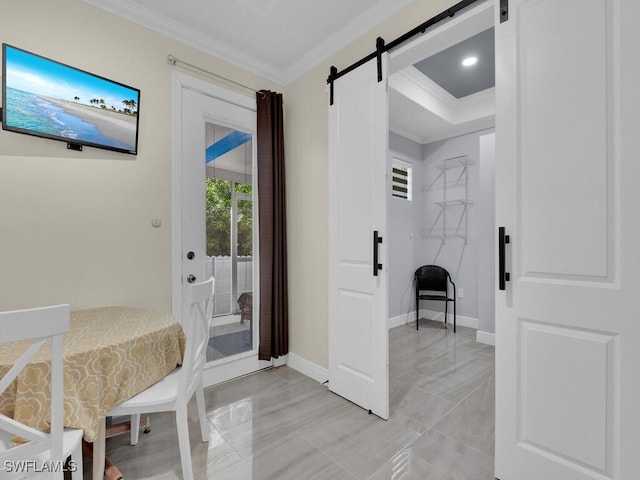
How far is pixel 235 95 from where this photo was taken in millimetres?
2725

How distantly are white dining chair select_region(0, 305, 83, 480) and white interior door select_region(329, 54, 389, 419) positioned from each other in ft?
5.54

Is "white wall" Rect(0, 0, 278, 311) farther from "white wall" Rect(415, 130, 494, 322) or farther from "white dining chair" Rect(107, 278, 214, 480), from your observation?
"white wall" Rect(415, 130, 494, 322)

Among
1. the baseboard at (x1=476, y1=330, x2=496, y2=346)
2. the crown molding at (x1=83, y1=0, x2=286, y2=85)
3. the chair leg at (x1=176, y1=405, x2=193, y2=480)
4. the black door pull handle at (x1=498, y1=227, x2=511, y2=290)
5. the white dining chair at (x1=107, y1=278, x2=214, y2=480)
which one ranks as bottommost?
the baseboard at (x1=476, y1=330, x2=496, y2=346)

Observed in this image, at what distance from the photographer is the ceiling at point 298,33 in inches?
80.5

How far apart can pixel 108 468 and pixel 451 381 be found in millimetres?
2481

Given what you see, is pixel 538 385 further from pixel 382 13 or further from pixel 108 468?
pixel 382 13

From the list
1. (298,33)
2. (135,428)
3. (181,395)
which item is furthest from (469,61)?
(135,428)

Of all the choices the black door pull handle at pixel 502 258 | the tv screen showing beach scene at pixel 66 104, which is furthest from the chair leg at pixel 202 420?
the black door pull handle at pixel 502 258

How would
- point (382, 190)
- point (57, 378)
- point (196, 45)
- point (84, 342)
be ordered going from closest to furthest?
1. point (57, 378)
2. point (84, 342)
3. point (382, 190)
4. point (196, 45)

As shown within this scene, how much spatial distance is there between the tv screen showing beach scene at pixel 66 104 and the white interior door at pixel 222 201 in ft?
1.19

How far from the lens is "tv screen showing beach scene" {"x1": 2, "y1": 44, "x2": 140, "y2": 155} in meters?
1.71

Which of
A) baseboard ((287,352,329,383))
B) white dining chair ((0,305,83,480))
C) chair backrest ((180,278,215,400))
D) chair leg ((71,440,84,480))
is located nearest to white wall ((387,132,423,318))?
baseboard ((287,352,329,383))

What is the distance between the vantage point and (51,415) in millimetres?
961

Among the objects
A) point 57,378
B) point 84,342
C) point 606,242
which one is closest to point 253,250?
point 84,342
